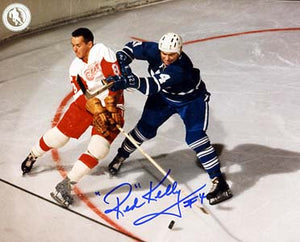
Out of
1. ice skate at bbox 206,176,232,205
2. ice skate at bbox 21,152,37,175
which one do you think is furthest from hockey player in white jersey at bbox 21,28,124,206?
ice skate at bbox 206,176,232,205

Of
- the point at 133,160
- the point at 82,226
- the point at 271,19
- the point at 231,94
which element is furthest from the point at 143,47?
the point at 271,19

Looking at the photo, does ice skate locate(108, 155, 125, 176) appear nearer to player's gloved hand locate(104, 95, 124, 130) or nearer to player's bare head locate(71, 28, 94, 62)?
player's gloved hand locate(104, 95, 124, 130)

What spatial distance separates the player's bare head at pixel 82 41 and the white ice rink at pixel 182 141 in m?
0.93

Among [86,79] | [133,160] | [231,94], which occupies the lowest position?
[231,94]

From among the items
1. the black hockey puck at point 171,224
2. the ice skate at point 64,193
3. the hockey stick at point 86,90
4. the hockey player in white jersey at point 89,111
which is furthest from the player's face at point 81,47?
the black hockey puck at point 171,224

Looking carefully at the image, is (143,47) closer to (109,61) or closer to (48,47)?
(109,61)

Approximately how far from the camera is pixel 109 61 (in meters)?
2.88

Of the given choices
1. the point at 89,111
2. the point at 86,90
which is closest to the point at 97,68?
the point at 86,90

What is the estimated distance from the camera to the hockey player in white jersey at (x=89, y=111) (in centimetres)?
278

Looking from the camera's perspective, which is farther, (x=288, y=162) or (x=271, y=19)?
(x=271, y=19)

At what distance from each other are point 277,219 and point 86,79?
1.46 meters

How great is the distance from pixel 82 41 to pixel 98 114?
0.45 metres

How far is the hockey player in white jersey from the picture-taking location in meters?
2.78

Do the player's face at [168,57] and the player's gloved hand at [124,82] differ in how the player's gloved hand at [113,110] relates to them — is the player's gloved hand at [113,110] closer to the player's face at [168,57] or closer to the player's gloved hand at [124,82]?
the player's gloved hand at [124,82]
